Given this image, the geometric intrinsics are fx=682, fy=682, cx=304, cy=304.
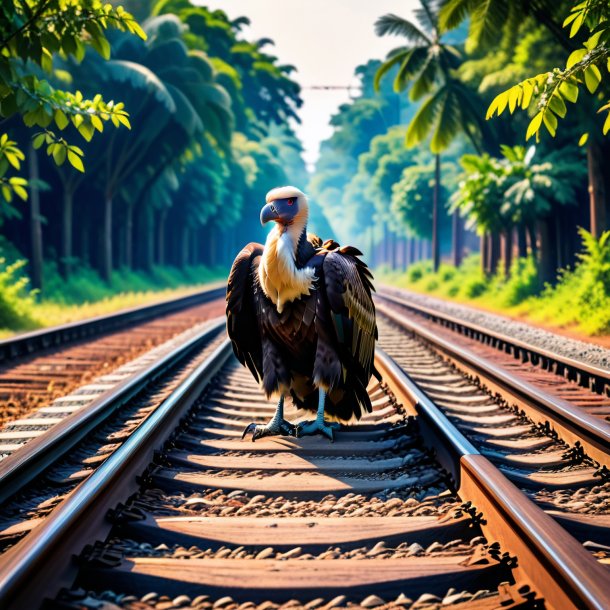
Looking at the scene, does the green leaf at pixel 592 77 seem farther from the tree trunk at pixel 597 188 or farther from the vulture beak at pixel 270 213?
the tree trunk at pixel 597 188

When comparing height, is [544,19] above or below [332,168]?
below

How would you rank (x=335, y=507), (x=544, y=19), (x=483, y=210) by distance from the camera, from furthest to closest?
1. (x=483, y=210)
2. (x=544, y=19)
3. (x=335, y=507)

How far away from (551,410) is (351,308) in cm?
176

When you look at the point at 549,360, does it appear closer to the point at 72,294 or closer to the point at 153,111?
the point at 72,294

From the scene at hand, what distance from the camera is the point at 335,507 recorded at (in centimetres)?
327

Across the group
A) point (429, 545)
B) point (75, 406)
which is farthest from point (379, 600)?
point (75, 406)

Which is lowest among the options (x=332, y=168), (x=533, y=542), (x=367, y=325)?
(x=533, y=542)

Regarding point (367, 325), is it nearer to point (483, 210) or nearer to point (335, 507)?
point (335, 507)

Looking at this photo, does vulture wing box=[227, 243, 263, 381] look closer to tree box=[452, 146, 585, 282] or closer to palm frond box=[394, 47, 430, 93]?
tree box=[452, 146, 585, 282]

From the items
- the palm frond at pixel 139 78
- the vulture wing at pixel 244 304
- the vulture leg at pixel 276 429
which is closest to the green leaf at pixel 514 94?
the vulture wing at pixel 244 304

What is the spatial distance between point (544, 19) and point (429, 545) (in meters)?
13.6

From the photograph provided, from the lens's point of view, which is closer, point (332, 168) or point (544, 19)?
point (544, 19)

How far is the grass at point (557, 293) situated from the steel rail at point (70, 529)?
926 cm

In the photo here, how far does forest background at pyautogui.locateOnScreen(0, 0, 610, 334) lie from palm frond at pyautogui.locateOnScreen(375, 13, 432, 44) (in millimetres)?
73
